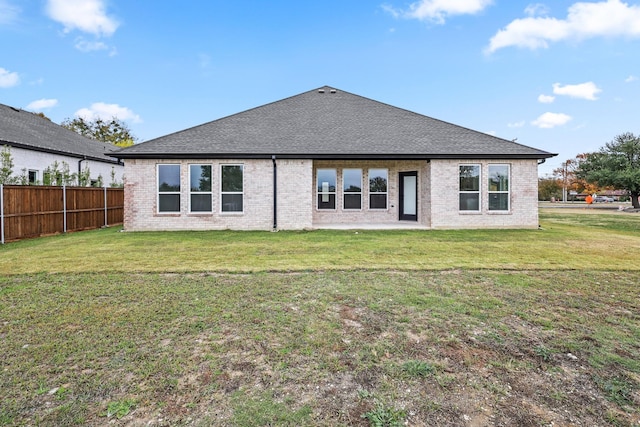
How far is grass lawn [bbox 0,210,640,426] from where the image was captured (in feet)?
7.55

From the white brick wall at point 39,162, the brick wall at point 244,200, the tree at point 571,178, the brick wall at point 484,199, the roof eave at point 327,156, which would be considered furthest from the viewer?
the tree at point 571,178

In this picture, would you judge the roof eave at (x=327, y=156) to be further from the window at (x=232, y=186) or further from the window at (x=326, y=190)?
the window at (x=326, y=190)

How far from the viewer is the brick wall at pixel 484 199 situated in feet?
43.1

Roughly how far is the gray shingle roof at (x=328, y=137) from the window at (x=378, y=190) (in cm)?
197

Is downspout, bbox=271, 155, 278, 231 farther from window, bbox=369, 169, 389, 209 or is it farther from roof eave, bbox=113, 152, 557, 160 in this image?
window, bbox=369, 169, 389, 209

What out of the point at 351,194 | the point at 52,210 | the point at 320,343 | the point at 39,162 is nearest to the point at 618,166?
the point at 351,194

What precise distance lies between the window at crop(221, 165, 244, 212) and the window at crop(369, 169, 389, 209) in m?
6.04

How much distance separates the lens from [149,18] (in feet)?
55.4

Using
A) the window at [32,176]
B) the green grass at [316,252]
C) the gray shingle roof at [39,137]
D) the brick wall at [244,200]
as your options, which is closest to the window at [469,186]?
the green grass at [316,252]

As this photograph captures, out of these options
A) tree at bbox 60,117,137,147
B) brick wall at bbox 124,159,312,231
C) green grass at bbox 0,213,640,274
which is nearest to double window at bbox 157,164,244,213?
brick wall at bbox 124,159,312,231

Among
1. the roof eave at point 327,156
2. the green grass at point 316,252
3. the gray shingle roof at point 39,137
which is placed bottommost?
the green grass at point 316,252

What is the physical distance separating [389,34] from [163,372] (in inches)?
812

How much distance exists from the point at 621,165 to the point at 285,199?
4031cm

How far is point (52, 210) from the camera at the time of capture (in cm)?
1196
